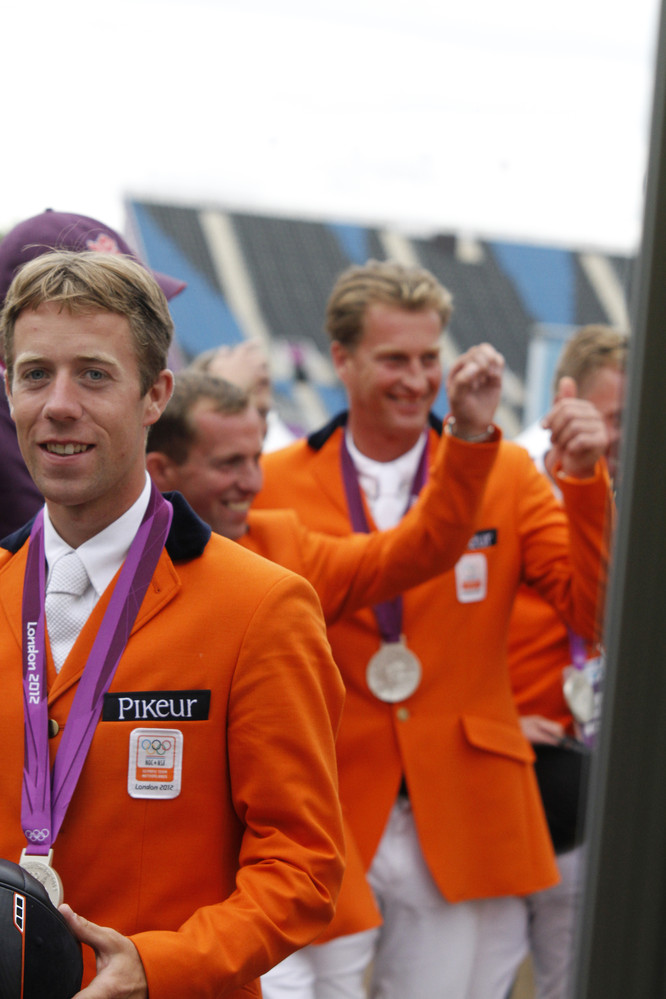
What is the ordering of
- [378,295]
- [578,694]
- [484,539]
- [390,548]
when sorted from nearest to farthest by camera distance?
[390,548] → [484,539] → [378,295] → [578,694]

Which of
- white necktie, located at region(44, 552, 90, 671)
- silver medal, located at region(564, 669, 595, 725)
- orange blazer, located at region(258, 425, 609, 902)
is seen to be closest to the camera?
white necktie, located at region(44, 552, 90, 671)

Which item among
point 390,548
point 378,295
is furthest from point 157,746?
point 378,295

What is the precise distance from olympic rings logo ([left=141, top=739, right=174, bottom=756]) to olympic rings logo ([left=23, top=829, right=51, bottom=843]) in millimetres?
157

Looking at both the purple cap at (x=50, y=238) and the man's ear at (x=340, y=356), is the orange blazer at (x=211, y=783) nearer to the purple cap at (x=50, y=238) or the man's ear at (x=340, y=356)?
the purple cap at (x=50, y=238)

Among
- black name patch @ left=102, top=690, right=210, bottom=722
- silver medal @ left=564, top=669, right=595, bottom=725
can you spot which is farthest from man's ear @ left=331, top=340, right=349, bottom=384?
black name patch @ left=102, top=690, right=210, bottom=722

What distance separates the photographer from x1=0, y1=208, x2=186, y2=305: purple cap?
1.97 meters

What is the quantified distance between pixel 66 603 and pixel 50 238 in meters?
0.75

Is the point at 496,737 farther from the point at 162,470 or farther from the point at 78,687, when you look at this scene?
the point at 78,687

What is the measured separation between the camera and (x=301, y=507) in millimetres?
2783

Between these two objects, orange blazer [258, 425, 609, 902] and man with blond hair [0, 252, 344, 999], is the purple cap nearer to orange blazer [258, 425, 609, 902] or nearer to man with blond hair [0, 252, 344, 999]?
man with blond hair [0, 252, 344, 999]

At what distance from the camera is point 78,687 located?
1.50 m

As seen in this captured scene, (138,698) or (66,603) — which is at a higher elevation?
(66,603)

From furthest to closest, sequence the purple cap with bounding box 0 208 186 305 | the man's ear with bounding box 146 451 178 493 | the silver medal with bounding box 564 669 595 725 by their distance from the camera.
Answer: the silver medal with bounding box 564 669 595 725 → the man's ear with bounding box 146 451 178 493 → the purple cap with bounding box 0 208 186 305

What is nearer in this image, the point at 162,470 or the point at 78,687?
the point at 78,687
